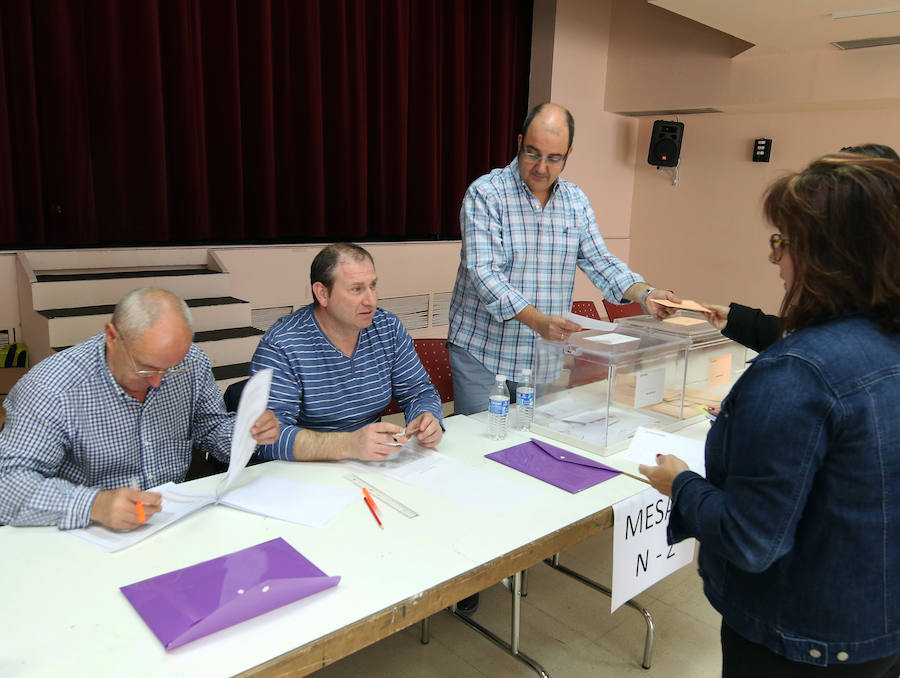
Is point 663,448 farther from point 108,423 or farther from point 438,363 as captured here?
→ point 108,423

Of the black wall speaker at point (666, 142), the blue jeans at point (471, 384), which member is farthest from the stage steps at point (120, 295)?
the black wall speaker at point (666, 142)

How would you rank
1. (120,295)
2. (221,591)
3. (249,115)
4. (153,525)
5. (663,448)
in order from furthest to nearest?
(249,115) → (120,295) → (663,448) → (153,525) → (221,591)

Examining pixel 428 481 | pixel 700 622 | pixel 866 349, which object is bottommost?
pixel 700 622

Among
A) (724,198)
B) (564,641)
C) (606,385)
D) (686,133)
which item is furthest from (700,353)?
(686,133)

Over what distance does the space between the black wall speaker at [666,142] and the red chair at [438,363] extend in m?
3.73

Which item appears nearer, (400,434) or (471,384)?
(400,434)

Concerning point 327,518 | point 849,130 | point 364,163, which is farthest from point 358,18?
point 327,518

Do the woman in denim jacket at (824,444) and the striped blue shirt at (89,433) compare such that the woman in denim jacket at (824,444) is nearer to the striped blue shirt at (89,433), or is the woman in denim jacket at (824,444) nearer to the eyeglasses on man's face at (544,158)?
the striped blue shirt at (89,433)

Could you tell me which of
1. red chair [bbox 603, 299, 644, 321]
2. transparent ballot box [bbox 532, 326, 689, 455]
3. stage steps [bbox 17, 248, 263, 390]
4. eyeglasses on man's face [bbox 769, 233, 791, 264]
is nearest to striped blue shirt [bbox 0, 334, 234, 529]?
transparent ballot box [bbox 532, 326, 689, 455]

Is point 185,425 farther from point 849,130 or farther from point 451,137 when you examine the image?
point 849,130

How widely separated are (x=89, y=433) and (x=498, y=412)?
1054mm

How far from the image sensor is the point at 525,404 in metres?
2.10

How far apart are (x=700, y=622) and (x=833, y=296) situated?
5.98ft

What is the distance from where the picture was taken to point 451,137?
5.32 metres
